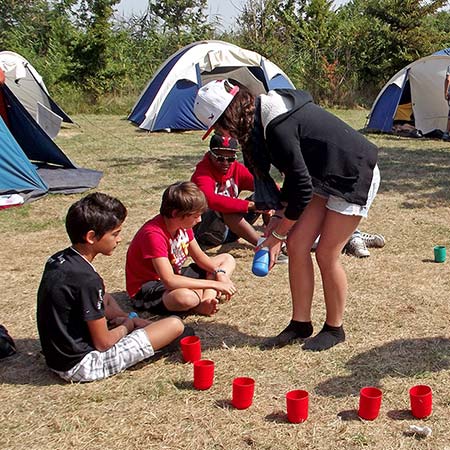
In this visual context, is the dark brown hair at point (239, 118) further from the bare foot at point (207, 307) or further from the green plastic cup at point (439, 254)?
the green plastic cup at point (439, 254)

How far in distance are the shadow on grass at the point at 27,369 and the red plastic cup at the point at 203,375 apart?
718 mm

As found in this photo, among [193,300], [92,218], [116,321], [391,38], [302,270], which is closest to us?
[92,218]

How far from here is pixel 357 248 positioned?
521 centimetres

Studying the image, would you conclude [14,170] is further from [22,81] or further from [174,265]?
[22,81]

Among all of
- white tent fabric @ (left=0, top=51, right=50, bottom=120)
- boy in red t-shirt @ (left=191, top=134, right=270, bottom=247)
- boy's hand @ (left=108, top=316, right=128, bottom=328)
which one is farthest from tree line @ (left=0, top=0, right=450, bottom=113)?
boy's hand @ (left=108, top=316, right=128, bottom=328)

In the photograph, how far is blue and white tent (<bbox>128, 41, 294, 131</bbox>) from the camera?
13820mm

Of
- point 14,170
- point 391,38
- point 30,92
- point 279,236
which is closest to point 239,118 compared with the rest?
point 279,236

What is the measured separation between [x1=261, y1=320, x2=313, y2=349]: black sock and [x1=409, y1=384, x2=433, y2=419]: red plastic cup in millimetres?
910

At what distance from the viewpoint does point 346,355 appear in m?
3.48

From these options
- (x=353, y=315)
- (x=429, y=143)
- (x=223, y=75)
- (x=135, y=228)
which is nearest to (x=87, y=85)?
(x=223, y=75)

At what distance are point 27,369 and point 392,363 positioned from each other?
2.00 metres

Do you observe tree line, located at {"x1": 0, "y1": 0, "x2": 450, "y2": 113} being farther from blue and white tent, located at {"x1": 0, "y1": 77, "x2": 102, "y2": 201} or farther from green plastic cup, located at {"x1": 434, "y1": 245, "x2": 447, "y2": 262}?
green plastic cup, located at {"x1": 434, "y1": 245, "x2": 447, "y2": 262}

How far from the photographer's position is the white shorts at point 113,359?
322cm

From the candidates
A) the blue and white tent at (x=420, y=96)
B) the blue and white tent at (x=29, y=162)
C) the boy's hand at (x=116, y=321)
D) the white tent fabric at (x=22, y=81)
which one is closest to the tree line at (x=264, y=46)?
the white tent fabric at (x=22, y=81)
